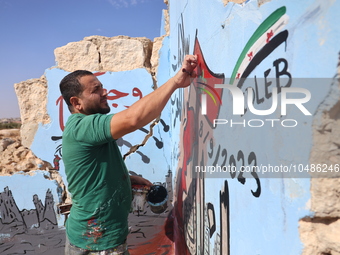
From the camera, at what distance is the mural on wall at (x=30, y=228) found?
3.47 metres

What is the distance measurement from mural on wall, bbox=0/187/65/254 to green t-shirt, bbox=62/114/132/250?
1832mm

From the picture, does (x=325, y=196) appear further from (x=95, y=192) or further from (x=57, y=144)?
(x=57, y=144)

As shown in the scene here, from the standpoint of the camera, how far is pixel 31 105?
12.0ft

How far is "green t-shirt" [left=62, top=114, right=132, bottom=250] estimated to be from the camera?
1.77 m

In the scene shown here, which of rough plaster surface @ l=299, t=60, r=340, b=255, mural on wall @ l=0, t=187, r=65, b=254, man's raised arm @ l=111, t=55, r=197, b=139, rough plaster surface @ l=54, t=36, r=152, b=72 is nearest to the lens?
rough plaster surface @ l=299, t=60, r=340, b=255

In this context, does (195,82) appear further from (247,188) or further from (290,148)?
(290,148)

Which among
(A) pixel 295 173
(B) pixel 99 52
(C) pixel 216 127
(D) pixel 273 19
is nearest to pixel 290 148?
(A) pixel 295 173

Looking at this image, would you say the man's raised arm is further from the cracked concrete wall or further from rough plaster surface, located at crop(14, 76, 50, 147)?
rough plaster surface, located at crop(14, 76, 50, 147)

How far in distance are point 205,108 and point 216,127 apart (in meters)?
0.26

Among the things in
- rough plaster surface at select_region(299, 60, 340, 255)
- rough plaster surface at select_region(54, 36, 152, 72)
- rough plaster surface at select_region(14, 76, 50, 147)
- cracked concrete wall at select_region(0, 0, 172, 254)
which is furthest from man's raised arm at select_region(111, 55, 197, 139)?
rough plaster surface at select_region(14, 76, 50, 147)

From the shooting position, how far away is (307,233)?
83cm

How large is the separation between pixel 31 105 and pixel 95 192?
237 centimetres

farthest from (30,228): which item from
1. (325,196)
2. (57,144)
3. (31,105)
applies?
(325,196)

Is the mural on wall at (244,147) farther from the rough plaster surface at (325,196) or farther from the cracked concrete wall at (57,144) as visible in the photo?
the cracked concrete wall at (57,144)
